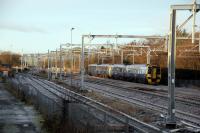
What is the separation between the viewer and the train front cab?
58287mm

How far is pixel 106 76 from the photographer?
81.8 m

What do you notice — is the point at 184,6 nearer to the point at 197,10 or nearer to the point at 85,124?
the point at 197,10

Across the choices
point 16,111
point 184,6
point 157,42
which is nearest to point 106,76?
point 157,42

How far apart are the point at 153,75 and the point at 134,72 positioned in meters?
6.27

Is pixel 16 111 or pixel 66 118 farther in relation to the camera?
pixel 16 111

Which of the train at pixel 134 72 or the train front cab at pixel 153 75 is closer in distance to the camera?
the train front cab at pixel 153 75

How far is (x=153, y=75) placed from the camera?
58.3 meters

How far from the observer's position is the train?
58.7 metres

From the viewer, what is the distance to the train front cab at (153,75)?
5829 centimetres

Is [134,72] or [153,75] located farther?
[134,72]

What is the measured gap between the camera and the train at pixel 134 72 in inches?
2312

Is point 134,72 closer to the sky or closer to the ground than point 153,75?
closer to the sky

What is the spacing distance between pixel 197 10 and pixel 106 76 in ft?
212

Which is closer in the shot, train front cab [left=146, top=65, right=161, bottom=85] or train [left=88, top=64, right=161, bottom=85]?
train front cab [left=146, top=65, right=161, bottom=85]
